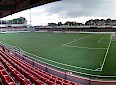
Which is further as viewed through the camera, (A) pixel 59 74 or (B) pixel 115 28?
(B) pixel 115 28

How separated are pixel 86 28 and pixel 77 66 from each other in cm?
4626

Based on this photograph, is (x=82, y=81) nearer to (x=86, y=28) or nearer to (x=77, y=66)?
(x=77, y=66)

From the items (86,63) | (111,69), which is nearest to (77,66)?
(86,63)

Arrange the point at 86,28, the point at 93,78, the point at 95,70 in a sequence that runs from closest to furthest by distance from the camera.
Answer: the point at 93,78, the point at 95,70, the point at 86,28

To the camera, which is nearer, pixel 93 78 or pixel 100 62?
pixel 93 78

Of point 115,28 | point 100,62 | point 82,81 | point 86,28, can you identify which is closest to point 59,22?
point 86,28

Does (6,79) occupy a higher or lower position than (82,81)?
higher

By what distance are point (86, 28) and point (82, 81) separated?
5039cm

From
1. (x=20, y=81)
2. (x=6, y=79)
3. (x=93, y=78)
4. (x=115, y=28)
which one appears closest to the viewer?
(x=6, y=79)

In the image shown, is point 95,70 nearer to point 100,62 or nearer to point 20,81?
point 100,62

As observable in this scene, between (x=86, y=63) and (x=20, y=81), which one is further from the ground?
(x=20, y=81)

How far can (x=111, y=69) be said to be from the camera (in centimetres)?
1228

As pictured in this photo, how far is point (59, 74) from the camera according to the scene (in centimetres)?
1018

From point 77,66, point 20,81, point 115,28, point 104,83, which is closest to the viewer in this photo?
point 20,81
